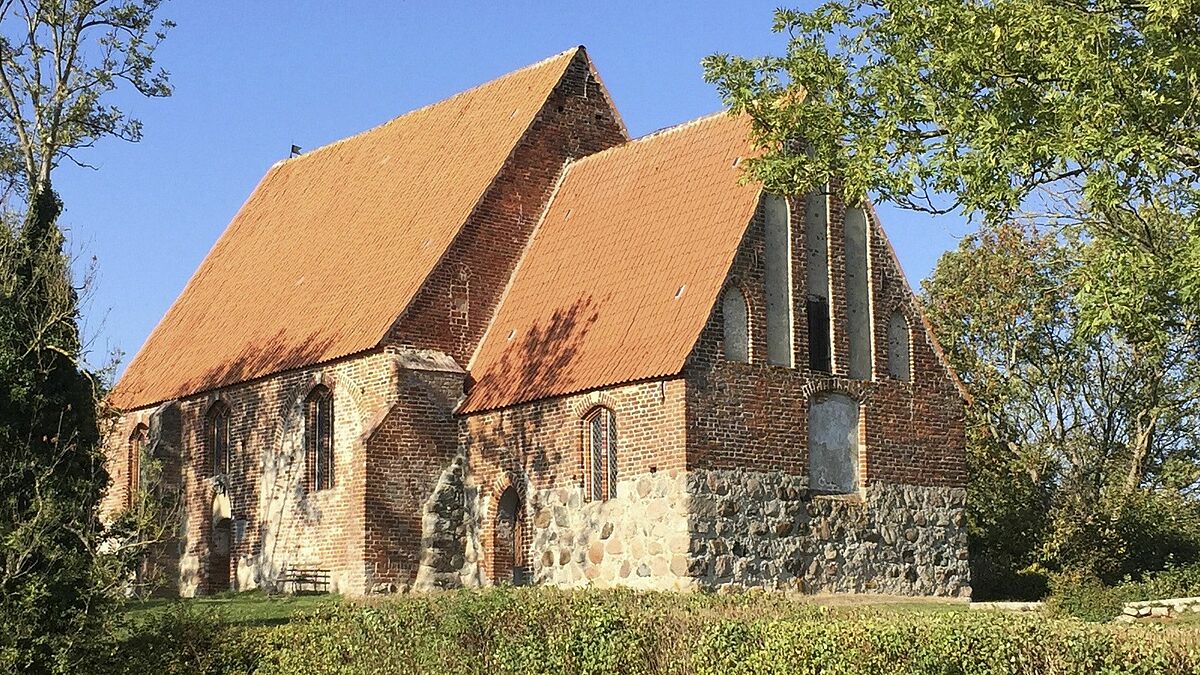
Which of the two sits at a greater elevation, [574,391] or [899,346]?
[899,346]

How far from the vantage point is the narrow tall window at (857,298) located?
2550 cm

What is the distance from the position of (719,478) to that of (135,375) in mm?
15966

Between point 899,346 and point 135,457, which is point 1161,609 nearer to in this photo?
point 899,346

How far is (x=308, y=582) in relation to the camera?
27031 mm

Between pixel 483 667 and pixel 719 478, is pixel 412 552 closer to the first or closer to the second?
pixel 719 478

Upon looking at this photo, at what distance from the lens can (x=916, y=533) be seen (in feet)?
84.1

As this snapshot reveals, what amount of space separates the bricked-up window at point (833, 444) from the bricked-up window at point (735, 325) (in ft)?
5.19

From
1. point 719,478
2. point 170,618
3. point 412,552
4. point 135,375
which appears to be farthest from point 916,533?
point 135,375

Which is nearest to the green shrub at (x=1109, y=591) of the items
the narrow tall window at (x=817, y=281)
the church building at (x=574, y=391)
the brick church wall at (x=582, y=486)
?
the church building at (x=574, y=391)

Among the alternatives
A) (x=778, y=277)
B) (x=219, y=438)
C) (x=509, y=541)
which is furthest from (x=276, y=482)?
(x=778, y=277)

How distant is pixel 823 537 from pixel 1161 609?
16.2 feet

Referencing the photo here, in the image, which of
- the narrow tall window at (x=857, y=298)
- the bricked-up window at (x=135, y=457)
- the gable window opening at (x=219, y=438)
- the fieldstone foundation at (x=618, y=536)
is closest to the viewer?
the fieldstone foundation at (x=618, y=536)

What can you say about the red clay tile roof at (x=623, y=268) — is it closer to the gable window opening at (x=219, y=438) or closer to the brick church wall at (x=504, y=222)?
the brick church wall at (x=504, y=222)

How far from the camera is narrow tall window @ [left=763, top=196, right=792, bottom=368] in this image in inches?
961
